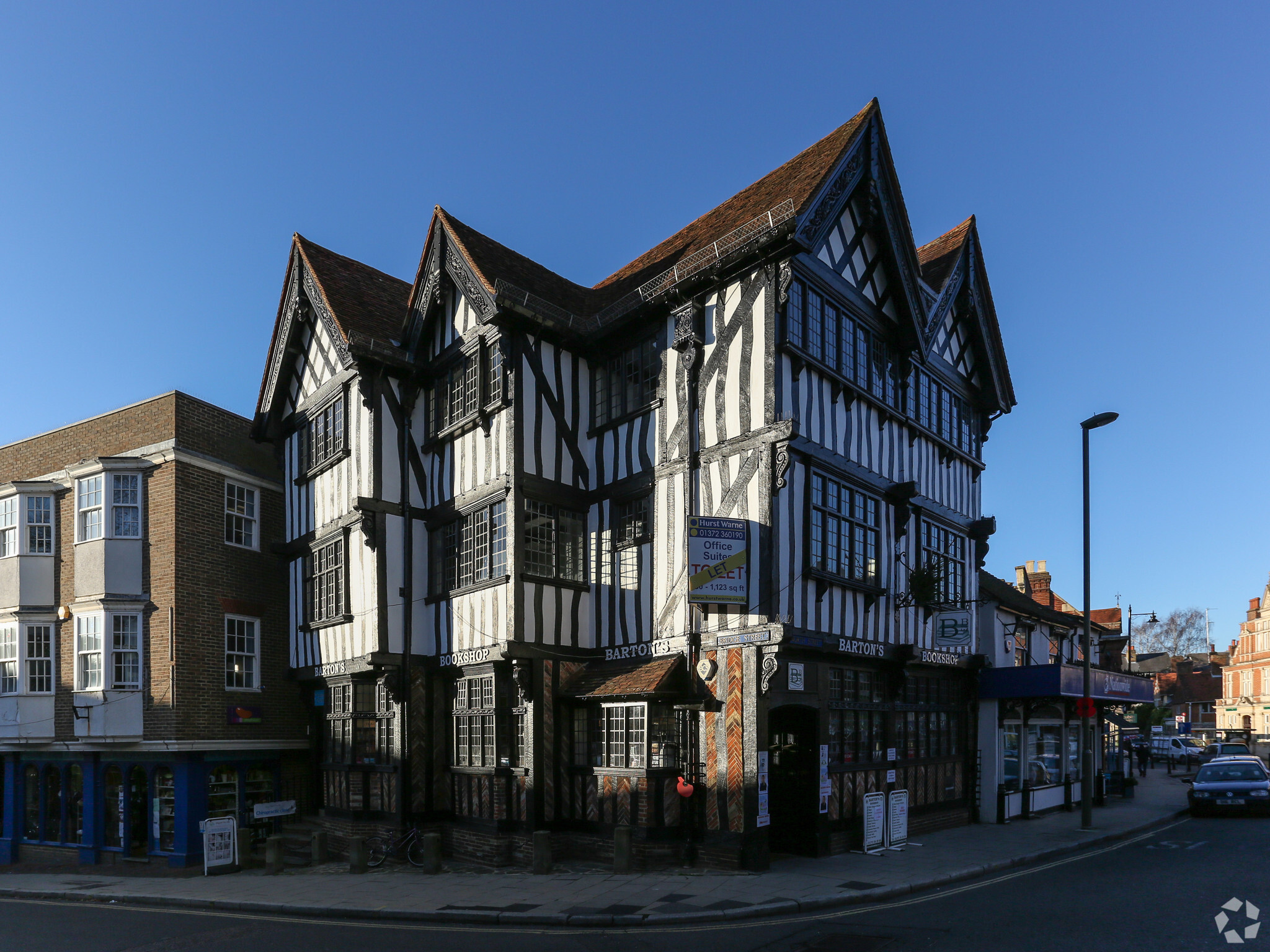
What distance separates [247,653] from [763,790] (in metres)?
12.7

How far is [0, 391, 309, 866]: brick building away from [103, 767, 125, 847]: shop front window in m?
0.04

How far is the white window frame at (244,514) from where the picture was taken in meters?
22.3

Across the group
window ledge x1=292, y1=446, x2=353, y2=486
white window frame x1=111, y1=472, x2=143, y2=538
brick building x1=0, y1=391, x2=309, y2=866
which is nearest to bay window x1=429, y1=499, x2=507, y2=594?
window ledge x1=292, y1=446, x2=353, y2=486

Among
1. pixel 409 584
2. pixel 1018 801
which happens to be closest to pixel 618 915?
pixel 409 584

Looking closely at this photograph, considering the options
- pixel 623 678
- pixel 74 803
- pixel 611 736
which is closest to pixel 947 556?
pixel 623 678

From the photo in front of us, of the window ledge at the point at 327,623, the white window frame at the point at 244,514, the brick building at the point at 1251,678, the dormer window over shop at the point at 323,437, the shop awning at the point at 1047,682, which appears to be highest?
the dormer window over shop at the point at 323,437

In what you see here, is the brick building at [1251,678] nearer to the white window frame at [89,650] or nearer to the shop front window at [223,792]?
the shop front window at [223,792]

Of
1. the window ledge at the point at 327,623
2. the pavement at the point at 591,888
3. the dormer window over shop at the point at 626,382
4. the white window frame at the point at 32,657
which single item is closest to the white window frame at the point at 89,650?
the white window frame at the point at 32,657

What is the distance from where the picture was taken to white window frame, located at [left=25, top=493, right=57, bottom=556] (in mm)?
23062

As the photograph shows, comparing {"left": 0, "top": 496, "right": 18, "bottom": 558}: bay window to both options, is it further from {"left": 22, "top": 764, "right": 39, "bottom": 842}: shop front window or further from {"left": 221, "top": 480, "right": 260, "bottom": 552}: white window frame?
{"left": 221, "top": 480, "right": 260, "bottom": 552}: white window frame

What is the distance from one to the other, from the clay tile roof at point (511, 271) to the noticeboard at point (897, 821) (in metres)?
11.0

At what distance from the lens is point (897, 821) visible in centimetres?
1722

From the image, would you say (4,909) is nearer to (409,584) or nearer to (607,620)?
(409,584)

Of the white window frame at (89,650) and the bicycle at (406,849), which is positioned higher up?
the white window frame at (89,650)
